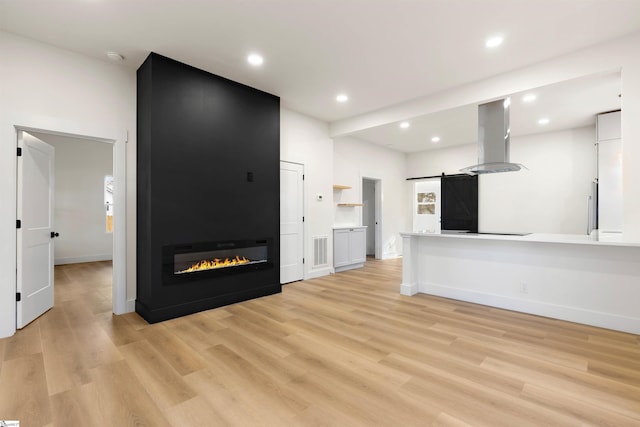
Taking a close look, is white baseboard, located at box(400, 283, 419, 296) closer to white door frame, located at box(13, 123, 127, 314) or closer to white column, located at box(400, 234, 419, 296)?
white column, located at box(400, 234, 419, 296)

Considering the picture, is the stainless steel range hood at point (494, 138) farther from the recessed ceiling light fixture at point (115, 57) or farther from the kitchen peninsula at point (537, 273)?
the recessed ceiling light fixture at point (115, 57)

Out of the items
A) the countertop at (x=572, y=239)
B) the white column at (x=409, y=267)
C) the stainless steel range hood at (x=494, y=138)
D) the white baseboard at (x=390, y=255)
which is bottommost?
the white baseboard at (x=390, y=255)

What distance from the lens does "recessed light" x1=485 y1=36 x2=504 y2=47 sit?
316 centimetres

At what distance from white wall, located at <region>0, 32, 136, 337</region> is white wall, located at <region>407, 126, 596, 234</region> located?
7505 millimetres

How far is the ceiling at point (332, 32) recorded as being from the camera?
2701 millimetres

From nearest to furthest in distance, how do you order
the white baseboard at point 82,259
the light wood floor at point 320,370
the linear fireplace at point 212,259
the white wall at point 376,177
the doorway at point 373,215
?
the light wood floor at point 320,370 → the linear fireplace at point 212,259 → the white wall at point 376,177 → the white baseboard at point 82,259 → the doorway at point 373,215

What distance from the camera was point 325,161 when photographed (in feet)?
20.0

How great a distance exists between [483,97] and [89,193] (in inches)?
366

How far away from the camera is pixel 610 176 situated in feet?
16.0

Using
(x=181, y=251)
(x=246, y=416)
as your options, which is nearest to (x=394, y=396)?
(x=246, y=416)

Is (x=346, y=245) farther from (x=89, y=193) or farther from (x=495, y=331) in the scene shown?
Result: (x=89, y=193)

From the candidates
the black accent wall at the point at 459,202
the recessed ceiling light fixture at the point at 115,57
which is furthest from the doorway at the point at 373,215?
the recessed ceiling light fixture at the point at 115,57

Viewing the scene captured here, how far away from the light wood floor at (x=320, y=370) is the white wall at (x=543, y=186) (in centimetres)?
417

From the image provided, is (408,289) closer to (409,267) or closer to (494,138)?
(409,267)
